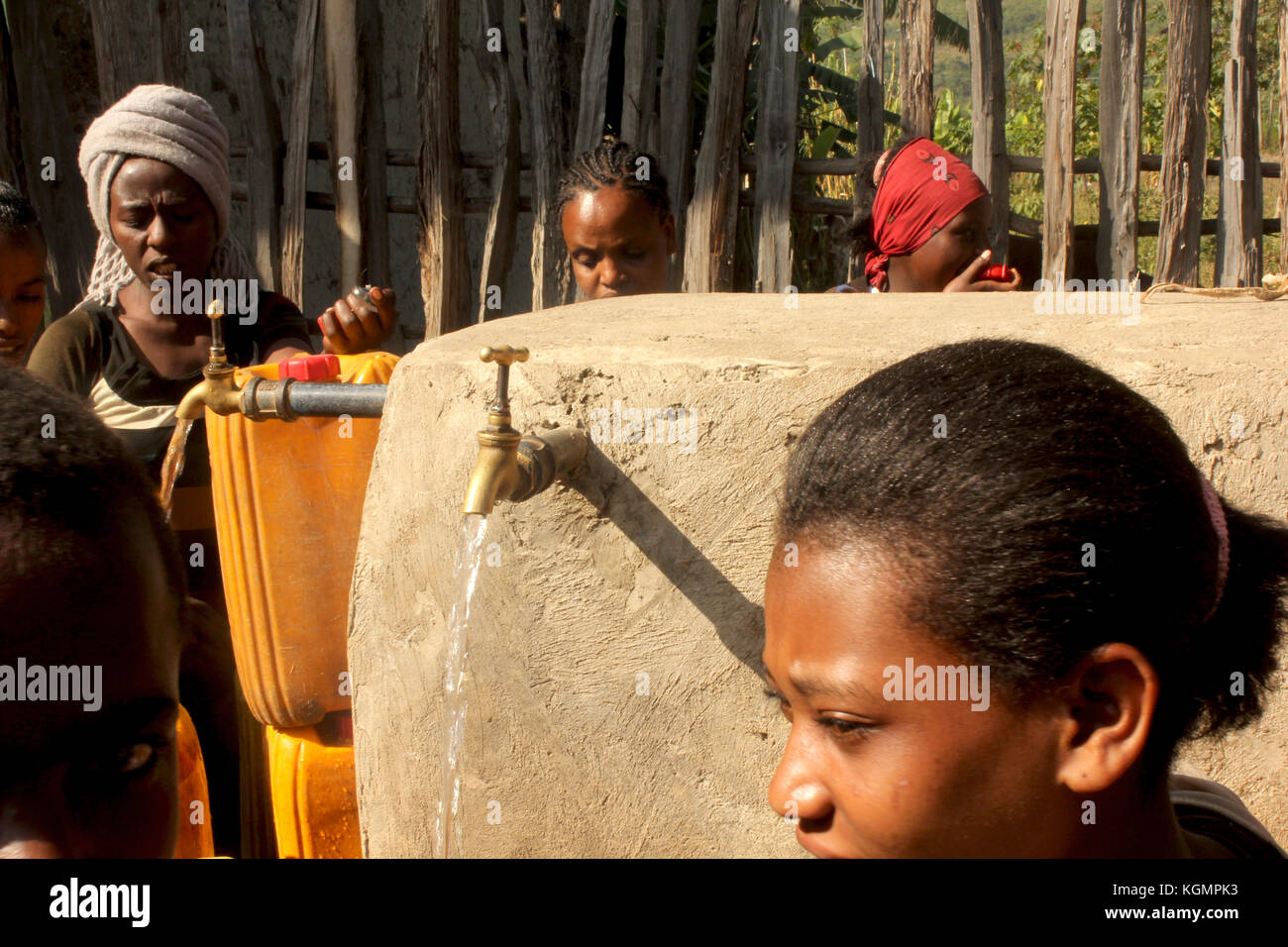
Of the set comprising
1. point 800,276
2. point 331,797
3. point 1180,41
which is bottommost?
point 331,797

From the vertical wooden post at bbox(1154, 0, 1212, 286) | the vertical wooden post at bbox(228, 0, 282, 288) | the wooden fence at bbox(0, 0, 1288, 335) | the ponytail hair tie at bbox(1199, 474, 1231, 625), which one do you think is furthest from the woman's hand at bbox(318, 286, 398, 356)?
the vertical wooden post at bbox(1154, 0, 1212, 286)

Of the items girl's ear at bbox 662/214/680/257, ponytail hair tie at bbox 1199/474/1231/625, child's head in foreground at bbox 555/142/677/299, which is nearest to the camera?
ponytail hair tie at bbox 1199/474/1231/625

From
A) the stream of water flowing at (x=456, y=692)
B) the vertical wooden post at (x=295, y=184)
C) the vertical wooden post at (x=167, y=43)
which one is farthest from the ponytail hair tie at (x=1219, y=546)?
the vertical wooden post at (x=167, y=43)

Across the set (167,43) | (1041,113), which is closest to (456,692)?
(167,43)

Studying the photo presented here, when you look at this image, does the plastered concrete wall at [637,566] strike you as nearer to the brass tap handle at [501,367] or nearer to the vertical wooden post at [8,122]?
the brass tap handle at [501,367]

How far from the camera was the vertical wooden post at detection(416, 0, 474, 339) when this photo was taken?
13.9 feet

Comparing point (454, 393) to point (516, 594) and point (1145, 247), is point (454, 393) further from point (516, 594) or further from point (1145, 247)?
point (1145, 247)

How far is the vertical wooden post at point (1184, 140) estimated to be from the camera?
3588 millimetres

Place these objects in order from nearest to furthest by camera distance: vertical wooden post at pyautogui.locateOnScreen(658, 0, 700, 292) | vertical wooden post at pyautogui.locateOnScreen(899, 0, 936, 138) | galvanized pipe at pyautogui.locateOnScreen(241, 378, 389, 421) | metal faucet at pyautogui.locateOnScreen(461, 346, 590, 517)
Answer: metal faucet at pyautogui.locateOnScreen(461, 346, 590, 517) → galvanized pipe at pyautogui.locateOnScreen(241, 378, 389, 421) → vertical wooden post at pyautogui.locateOnScreen(899, 0, 936, 138) → vertical wooden post at pyautogui.locateOnScreen(658, 0, 700, 292)

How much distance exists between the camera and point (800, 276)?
18.2 feet

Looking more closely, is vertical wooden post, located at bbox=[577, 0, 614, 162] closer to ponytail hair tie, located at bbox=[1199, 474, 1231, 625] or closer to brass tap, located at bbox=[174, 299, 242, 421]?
brass tap, located at bbox=[174, 299, 242, 421]

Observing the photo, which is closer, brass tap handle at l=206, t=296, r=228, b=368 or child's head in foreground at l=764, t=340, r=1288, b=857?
child's head in foreground at l=764, t=340, r=1288, b=857

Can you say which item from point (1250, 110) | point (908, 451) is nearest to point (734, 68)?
point (1250, 110)
